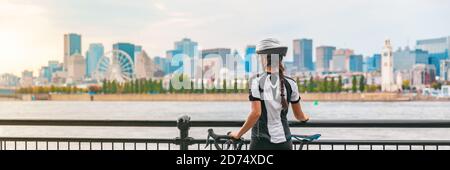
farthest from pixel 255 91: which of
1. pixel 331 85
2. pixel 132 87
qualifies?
pixel 132 87

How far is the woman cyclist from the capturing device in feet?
9.53

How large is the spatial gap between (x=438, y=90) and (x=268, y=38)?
98.6 m

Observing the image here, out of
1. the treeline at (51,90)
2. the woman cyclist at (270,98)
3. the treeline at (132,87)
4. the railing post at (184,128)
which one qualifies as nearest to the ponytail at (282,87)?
the woman cyclist at (270,98)

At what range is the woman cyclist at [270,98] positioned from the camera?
2.91 metres

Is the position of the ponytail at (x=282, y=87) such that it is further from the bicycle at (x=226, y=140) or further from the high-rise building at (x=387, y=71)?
the high-rise building at (x=387, y=71)

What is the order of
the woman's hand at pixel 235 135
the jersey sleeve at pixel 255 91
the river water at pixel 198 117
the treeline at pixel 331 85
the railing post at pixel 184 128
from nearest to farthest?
the jersey sleeve at pixel 255 91 → the woman's hand at pixel 235 135 → the railing post at pixel 184 128 → the river water at pixel 198 117 → the treeline at pixel 331 85

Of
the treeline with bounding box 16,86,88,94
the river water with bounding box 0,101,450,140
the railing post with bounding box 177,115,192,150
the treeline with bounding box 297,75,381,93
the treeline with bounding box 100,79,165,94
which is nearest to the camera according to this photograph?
the railing post with bounding box 177,115,192,150

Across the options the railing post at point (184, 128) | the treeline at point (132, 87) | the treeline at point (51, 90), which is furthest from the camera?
the treeline at point (51, 90)

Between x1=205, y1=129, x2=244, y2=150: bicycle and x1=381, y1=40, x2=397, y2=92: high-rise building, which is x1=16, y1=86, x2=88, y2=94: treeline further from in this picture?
x1=205, y1=129, x2=244, y2=150: bicycle

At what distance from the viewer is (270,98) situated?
292 centimetres

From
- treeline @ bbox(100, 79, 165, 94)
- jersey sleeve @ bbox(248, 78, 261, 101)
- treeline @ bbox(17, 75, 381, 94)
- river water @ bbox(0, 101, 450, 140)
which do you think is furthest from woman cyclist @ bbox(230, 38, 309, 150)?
treeline @ bbox(100, 79, 165, 94)
